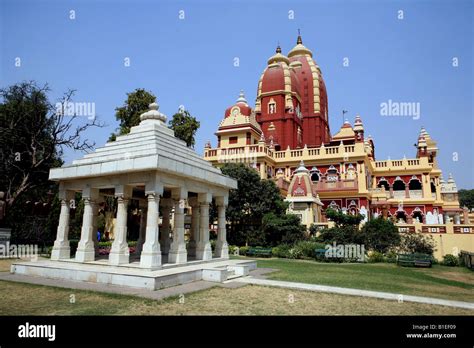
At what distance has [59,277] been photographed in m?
12.2

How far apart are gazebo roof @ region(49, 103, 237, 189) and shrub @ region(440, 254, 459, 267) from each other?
16.1m

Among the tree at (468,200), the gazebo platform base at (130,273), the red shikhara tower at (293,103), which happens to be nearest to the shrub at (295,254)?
the gazebo platform base at (130,273)

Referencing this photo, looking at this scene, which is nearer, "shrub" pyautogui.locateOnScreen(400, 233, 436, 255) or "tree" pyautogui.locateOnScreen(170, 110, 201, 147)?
"shrub" pyautogui.locateOnScreen(400, 233, 436, 255)

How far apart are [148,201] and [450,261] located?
1996 centimetres

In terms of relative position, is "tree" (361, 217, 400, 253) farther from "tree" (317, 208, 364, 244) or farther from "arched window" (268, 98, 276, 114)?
"arched window" (268, 98, 276, 114)

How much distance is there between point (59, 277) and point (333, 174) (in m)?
31.5

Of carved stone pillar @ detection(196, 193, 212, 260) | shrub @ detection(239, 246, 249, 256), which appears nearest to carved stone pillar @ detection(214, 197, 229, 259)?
carved stone pillar @ detection(196, 193, 212, 260)

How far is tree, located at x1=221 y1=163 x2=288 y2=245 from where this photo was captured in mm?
26750

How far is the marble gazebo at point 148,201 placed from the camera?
1170 centimetres

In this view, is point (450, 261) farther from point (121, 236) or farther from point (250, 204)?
point (121, 236)

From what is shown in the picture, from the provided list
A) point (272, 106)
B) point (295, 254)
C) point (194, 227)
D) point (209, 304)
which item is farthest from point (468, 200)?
point (209, 304)

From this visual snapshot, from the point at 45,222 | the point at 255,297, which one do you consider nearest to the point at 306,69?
the point at 45,222

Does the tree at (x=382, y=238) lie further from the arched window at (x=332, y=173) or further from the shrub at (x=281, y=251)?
the arched window at (x=332, y=173)
